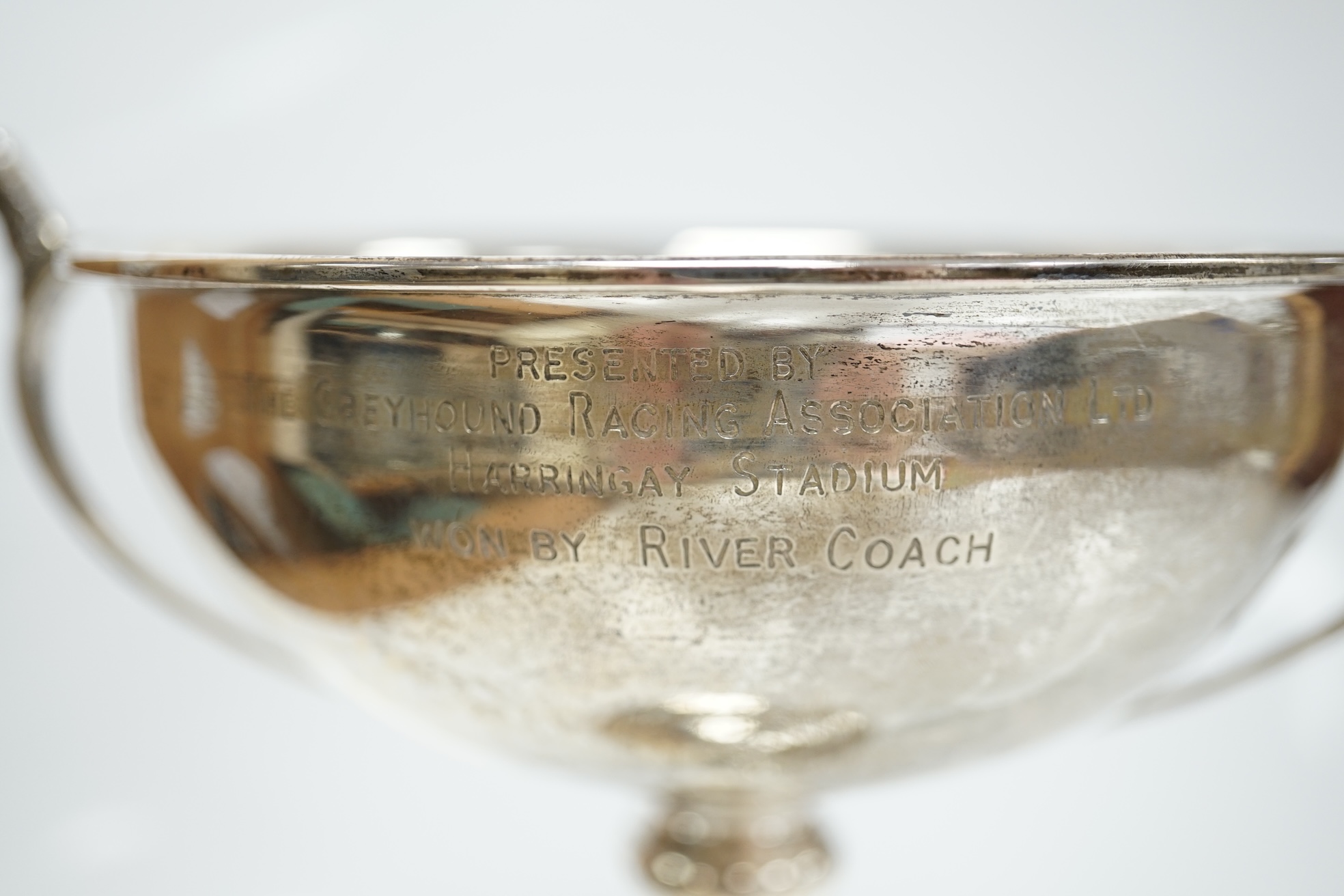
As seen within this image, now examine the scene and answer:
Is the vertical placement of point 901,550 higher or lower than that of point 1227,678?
higher

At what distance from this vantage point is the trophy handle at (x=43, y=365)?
473mm

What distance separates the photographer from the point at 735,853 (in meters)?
0.53

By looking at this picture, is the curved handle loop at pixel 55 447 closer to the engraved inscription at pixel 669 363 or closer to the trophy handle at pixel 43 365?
the trophy handle at pixel 43 365

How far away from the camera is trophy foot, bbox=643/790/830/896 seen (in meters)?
0.53

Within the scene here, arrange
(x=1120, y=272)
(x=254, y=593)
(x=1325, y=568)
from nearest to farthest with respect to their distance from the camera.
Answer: (x=1120, y=272) < (x=254, y=593) < (x=1325, y=568)

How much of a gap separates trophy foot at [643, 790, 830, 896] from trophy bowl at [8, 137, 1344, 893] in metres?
0.11

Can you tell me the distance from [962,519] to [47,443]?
1.21 ft

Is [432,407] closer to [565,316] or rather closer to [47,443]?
[565,316]

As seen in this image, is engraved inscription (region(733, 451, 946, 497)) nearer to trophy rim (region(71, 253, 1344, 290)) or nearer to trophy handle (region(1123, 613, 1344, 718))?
trophy rim (region(71, 253, 1344, 290))

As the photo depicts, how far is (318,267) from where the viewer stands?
33 cm

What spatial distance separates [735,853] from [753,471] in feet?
0.84

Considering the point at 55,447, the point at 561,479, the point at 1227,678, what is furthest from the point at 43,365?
the point at 1227,678

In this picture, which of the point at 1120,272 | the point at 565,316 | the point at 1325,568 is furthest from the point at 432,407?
the point at 1325,568

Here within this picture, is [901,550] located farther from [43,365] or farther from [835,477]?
[43,365]
